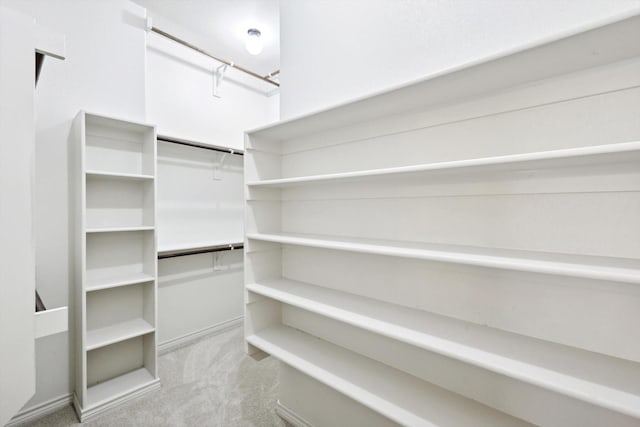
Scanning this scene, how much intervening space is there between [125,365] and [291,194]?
186 centimetres

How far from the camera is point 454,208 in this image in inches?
45.7

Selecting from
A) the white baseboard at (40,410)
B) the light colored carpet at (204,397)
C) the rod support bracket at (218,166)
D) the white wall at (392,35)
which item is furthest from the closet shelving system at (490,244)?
the rod support bracket at (218,166)

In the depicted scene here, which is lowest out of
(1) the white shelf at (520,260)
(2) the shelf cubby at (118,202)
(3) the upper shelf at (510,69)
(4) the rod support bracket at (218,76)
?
(1) the white shelf at (520,260)

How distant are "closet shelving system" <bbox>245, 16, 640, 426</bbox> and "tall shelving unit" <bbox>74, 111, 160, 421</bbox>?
3.46ft

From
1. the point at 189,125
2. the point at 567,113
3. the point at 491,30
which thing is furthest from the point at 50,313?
the point at 189,125

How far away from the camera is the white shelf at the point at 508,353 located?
2.46ft

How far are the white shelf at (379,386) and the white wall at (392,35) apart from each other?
1269 millimetres

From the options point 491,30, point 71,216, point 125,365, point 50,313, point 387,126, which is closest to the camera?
point 50,313

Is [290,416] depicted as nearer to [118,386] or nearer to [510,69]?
[118,386]

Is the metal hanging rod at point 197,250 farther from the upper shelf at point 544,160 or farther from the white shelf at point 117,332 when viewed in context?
the upper shelf at point 544,160

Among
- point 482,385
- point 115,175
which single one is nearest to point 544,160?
point 482,385

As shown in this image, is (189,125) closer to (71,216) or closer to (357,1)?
(71,216)

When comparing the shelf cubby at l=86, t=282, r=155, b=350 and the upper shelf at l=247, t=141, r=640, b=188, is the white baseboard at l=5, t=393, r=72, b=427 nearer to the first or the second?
the shelf cubby at l=86, t=282, r=155, b=350

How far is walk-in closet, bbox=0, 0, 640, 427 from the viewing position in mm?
810
